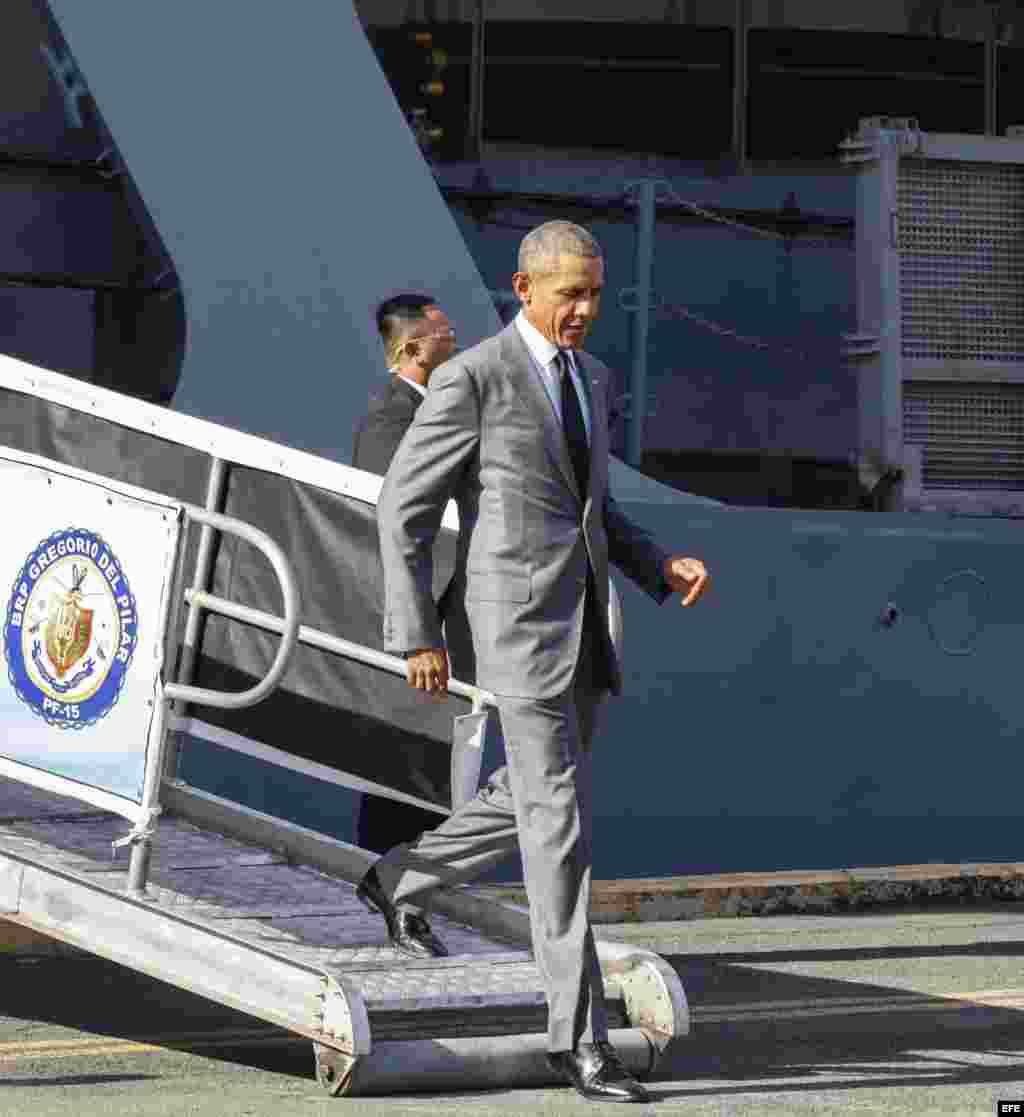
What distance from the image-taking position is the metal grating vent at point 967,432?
1197 centimetres

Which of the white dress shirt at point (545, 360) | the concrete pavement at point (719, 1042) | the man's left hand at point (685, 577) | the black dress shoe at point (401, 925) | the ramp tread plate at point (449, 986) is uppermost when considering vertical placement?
the white dress shirt at point (545, 360)

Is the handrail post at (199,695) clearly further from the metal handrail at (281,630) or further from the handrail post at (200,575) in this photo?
the handrail post at (200,575)

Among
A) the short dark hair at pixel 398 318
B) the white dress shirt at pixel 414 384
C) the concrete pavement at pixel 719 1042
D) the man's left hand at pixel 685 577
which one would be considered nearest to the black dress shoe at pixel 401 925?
the concrete pavement at pixel 719 1042

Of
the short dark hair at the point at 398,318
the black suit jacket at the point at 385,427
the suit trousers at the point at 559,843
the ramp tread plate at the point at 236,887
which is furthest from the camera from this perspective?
the short dark hair at the point at 398,318

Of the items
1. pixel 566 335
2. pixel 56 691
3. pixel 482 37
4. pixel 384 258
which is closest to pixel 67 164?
A: pixel 384 258

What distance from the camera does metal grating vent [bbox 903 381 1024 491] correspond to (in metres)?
12.0

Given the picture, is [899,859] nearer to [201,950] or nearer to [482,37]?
[482,37]

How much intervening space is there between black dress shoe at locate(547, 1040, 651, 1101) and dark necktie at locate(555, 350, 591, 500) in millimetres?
1253

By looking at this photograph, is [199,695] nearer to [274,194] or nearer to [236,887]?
[236,887]

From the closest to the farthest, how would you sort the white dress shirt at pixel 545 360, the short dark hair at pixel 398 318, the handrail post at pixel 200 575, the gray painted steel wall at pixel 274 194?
the white dress shirt at pixel 545 360 < the handrail post at pixel 200 575 < the short dark hair at pixel 398 318 < the gray painted steel wall at pixel 274 194

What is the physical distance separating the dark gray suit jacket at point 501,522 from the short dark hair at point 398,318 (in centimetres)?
176

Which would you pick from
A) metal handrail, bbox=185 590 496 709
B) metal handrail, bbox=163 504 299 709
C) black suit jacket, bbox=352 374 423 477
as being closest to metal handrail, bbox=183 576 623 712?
metal handrail, bbox=185 590 496 709

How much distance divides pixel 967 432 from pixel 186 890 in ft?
19.7

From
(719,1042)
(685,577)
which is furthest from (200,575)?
(719,1042)
